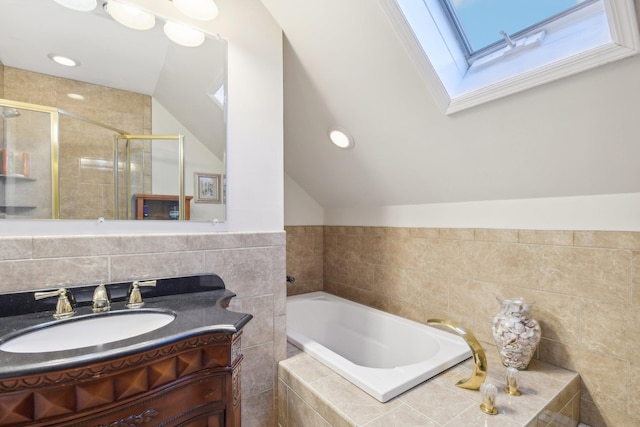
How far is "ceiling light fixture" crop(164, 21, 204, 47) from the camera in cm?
142

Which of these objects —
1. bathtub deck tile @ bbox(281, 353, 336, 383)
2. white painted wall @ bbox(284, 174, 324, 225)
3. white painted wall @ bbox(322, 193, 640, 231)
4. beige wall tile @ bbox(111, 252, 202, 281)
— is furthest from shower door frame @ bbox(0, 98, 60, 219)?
white painted wall @ bbox(322, 193, 640, 231)

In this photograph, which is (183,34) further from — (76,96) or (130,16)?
(76,96)

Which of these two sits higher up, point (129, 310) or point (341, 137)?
point (341, 137)

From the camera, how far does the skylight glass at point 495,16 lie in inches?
48.6

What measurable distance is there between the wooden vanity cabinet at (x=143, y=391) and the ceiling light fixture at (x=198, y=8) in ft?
4.54

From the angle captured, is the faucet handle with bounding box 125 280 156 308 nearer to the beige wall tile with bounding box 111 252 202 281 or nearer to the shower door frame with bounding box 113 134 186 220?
the beige wall tile with bounding box 111 252 202 281

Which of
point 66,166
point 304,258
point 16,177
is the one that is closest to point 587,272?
point 304,258

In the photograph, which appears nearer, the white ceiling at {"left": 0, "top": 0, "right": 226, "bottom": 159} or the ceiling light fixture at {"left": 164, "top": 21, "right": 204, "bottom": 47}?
the white ceiling at {"left": 0, "top": 0, "right": 226, "bottom": 159}

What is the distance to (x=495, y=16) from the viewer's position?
1377 mm

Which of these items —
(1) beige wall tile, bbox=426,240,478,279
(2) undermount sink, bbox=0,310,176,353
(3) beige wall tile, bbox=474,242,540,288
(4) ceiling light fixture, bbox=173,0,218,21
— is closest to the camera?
(2) undermount sink, bbox=0,310,176,353

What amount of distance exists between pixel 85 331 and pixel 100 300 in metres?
0.11

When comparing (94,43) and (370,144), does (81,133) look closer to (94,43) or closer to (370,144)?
(94,43)

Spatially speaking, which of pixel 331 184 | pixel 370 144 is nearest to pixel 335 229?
pixel 331 184

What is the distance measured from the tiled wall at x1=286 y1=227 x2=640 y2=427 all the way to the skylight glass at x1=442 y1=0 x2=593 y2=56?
967 mm
